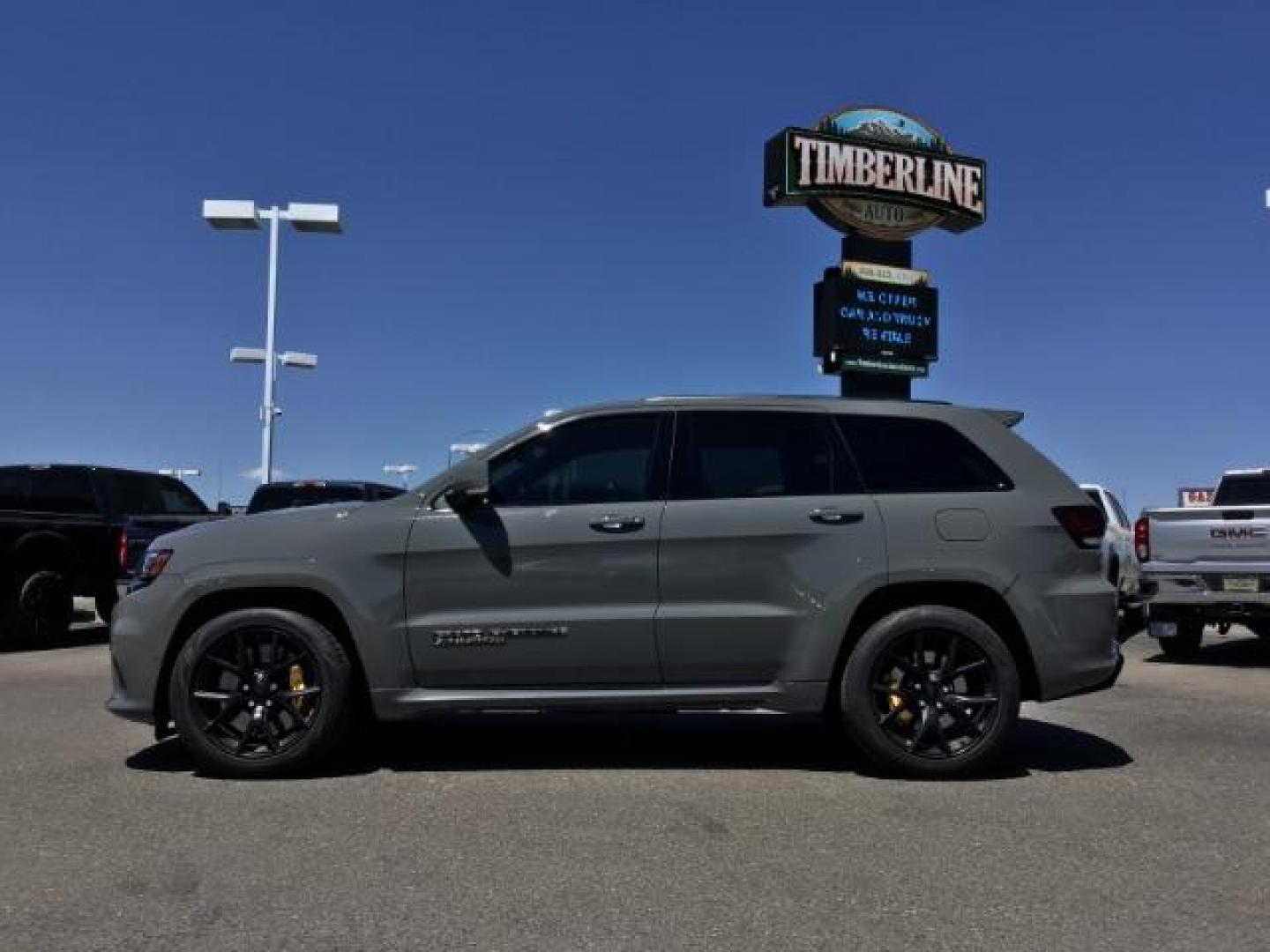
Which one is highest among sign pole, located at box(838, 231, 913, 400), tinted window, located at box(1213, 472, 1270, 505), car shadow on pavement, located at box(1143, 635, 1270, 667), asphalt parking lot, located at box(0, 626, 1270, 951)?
sign pole, located at box(838, 231, 913, 400)

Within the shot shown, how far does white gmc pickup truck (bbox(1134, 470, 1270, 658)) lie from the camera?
34.3 feet

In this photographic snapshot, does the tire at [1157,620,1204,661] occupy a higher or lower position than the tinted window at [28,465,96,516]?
lower

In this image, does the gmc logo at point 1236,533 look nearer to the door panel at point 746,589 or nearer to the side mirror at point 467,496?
the door panel at point 746,589

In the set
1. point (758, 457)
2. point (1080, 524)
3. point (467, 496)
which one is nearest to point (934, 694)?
point (1080, 524)

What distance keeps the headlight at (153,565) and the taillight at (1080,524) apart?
14.9 feet

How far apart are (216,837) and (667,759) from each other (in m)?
2.38

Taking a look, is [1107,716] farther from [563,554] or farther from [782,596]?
[563,554]

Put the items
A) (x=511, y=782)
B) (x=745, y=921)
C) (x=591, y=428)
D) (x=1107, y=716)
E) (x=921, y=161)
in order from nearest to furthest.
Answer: (x=745, y=921) → (x=511, y=782) → (x=591, y=428) → (x=1107, y=716) → (x=921, y=161)

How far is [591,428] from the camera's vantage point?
584 cm

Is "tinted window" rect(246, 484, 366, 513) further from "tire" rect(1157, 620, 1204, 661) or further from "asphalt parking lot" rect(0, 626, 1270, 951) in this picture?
"tire" rect(1157, 620, 1204, 661)

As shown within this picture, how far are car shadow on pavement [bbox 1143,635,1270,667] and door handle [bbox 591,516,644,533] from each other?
312 inches

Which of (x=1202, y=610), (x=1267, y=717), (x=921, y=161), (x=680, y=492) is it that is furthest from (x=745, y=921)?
(x=921, y=161)

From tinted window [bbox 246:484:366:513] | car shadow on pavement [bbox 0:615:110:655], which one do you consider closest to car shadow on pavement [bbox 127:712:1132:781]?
tinted window [bbox 246:484:366:513]

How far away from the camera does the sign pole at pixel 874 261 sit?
2298 centimetres
